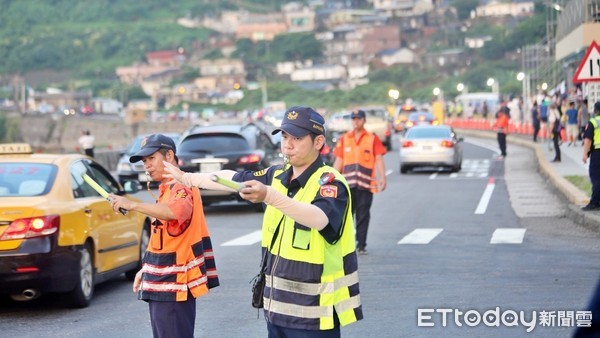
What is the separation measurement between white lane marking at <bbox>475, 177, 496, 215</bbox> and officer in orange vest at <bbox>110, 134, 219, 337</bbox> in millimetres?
15788

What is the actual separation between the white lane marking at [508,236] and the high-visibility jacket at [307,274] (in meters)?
11.6

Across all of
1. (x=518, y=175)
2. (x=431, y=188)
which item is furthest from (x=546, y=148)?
(x=431, y=188)

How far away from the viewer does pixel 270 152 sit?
2525 centimetres

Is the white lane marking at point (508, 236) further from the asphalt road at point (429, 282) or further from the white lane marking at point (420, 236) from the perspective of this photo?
the white lane marking at point (420, 236)

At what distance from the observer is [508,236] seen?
19.0 meters

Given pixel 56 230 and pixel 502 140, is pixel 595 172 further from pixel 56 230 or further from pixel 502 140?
pixel 502 140

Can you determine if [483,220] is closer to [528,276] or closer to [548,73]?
[528,276]

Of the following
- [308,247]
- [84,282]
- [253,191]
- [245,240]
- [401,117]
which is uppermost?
[253,191]

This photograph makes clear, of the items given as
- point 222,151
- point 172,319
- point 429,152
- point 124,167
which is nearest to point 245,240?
point 222,151

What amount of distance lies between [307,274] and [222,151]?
17734 millimetres

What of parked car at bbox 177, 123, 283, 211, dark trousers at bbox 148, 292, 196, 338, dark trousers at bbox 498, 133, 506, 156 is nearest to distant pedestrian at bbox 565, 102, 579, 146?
dark trousers at bbox 498, 133, 506, 156

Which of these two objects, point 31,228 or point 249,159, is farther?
point 249,159

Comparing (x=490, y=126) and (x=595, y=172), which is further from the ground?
(x=595, y=172)

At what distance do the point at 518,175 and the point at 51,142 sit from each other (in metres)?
131
